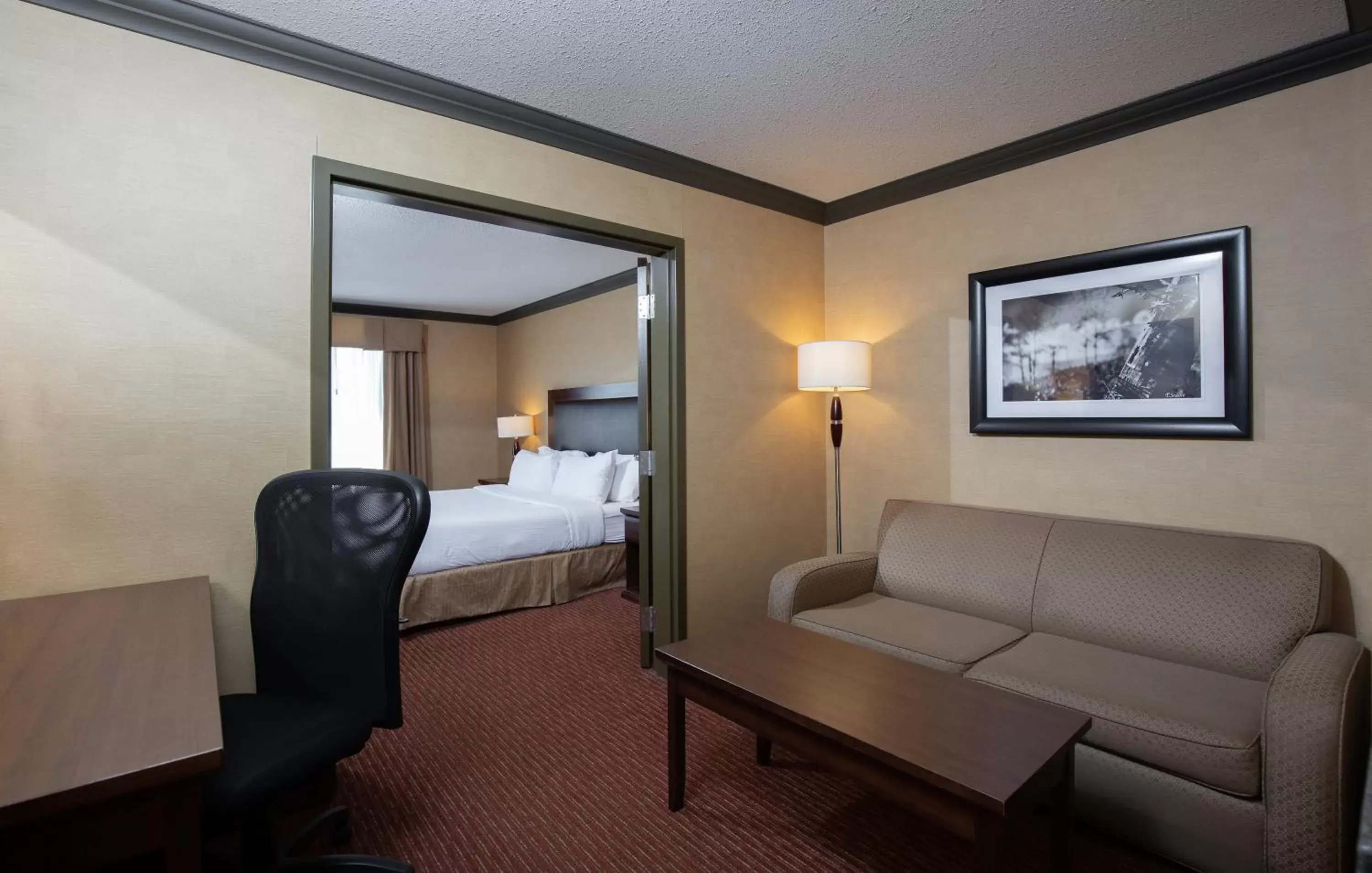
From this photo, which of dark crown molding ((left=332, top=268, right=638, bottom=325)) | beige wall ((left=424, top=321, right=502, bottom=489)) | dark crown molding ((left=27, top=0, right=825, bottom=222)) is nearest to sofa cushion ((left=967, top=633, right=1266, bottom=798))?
dark crown molding ((left=27, top=0, right=825, bottom=222))

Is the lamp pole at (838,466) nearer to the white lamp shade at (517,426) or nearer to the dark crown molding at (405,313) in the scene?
the white lamp shade at (517,426)

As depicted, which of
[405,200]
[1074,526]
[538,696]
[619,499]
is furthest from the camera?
[619,499]

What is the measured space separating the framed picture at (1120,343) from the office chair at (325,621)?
253 cm

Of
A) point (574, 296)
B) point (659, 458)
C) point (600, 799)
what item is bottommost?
point (600, 799)

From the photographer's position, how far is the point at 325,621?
5.58 ft

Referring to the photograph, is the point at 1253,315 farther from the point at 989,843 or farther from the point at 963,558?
the point at 989,843

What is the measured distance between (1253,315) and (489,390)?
22.9 ft

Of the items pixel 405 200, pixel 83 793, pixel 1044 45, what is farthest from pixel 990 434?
pixel 83 793

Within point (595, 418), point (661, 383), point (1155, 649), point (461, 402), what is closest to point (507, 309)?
point (461, 402)

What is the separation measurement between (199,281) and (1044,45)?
2.74m

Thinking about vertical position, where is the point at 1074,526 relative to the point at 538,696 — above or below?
above

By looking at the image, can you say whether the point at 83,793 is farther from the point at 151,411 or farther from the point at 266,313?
the point at 266,313

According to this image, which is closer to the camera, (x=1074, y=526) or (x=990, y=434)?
(x=1074, y=526)

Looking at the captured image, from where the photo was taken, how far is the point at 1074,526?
8.59 feet
